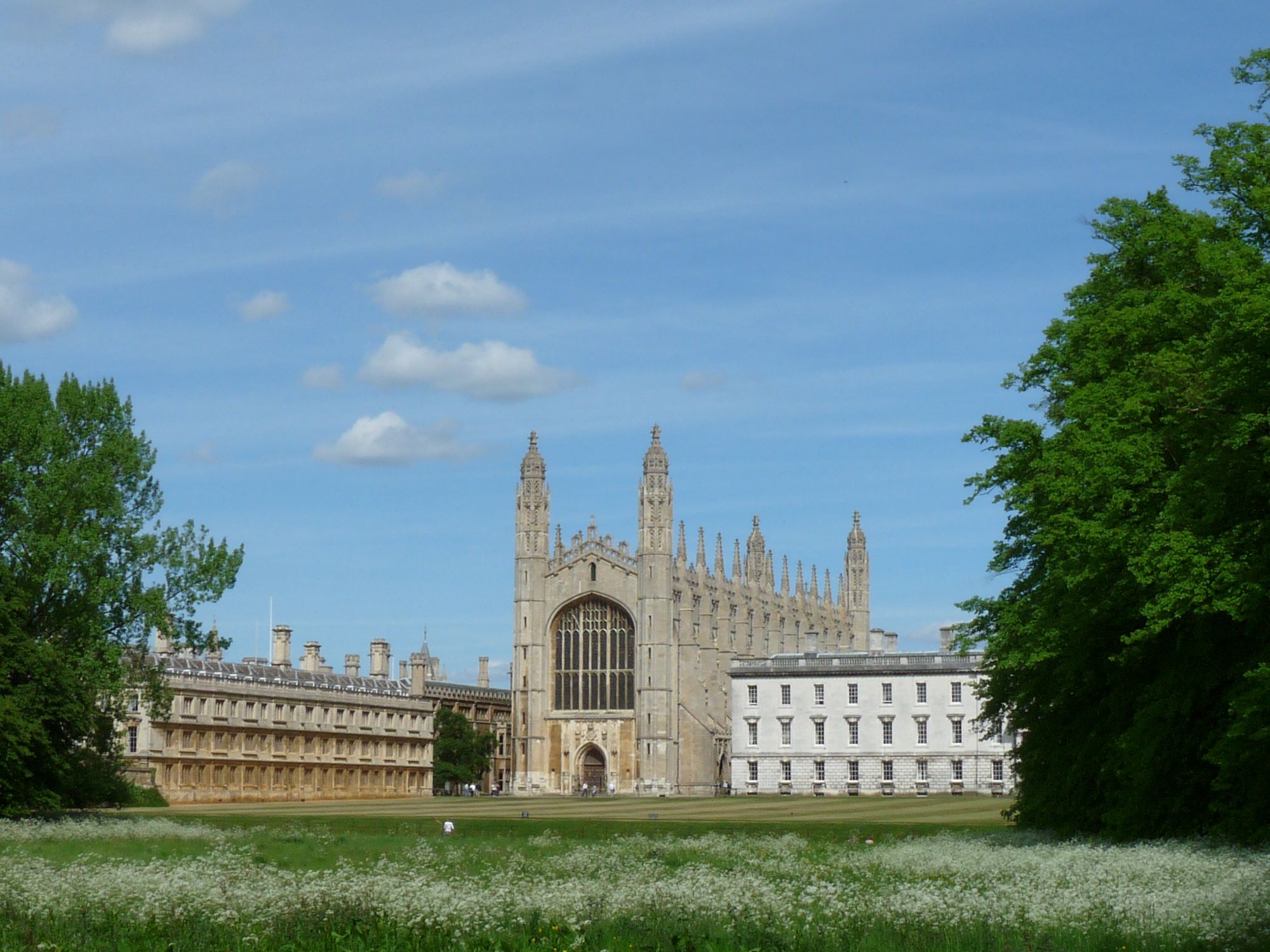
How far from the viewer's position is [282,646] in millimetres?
106625

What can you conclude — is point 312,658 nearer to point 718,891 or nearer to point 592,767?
point 592,767

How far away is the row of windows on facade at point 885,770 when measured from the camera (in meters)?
97.2

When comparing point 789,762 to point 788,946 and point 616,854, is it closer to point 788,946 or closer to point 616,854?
point 616,854

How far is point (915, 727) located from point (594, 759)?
20.9 meters

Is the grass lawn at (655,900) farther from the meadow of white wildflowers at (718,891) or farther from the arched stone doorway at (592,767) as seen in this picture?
the arched stone doorway at (592,767)

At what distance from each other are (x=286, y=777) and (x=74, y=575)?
5509cm

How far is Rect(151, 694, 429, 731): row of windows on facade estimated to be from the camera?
297 ft

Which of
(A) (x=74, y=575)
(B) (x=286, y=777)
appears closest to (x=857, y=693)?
(B) (x=286, y=777)

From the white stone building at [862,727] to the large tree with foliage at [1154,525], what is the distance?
196 feet

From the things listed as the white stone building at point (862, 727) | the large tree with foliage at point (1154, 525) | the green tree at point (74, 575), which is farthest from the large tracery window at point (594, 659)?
the large tree with foliage at point (1154, 525)

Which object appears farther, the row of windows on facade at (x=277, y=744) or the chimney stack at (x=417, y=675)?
the chimney stack at (x=417, y=675)

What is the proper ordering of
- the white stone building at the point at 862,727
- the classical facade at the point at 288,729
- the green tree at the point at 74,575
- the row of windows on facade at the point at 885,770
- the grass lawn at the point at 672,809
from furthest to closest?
1. the white stone building at the point at 862,727
2. the row of windows on facade at the point at 885,770
3. the classical facade at the point at 288,729
4. the grass lawn at the point at 672,809
5. the green tree at the point at 74,575

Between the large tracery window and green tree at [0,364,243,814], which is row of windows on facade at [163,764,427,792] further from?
green tree at [0,364,243,814]

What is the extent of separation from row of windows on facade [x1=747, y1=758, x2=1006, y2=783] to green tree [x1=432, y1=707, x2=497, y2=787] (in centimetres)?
1910
